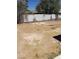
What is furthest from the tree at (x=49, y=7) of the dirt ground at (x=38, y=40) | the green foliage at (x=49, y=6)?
the dirt ground at (x=38, y=40)

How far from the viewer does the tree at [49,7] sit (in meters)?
2.12

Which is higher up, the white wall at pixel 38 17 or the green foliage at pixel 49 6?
the green foliage at pixel 49 6

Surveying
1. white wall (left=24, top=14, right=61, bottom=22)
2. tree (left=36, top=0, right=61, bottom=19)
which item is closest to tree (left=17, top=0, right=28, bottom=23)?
white wall (left=24, top=14, right=61, bottom=22)

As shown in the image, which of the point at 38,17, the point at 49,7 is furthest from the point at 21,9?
the point at 49,7

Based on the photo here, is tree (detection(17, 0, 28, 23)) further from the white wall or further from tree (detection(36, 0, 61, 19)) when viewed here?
tree (detection(36, 0, 61, 19))

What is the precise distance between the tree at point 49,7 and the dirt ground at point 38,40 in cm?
13

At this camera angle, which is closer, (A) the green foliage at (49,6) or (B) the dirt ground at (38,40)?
(B) the dirt ground at (38,40)

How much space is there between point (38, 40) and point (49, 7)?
41cm

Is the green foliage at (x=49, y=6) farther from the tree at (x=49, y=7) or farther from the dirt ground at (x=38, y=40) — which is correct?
the dirt ground at (x=38, y=40)

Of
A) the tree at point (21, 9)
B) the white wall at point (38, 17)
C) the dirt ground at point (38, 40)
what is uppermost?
the tree at point (21, 9)

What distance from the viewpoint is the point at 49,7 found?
216 cm

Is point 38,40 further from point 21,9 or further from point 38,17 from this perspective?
point 21,9
